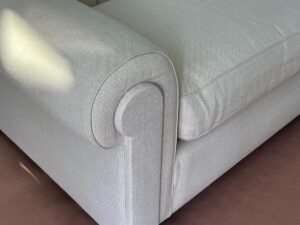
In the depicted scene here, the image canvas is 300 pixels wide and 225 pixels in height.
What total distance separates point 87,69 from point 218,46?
0.39 meters

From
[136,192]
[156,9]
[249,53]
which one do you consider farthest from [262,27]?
[136,192]

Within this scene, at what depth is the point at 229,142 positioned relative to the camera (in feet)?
3.76

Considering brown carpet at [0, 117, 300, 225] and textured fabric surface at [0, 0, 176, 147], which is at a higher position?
textured fabric surface at [0, 0, 176, 147]

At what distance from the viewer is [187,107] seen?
0.94m

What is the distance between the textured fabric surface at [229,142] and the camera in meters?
1.05

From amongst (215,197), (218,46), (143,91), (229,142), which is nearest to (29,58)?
(143,91)

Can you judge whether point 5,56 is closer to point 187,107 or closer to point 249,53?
point 187,107

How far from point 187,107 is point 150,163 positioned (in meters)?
0.14

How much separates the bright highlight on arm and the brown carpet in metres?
0.43

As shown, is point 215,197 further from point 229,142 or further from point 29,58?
point 29,58

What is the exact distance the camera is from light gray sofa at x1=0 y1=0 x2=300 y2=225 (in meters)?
0.80

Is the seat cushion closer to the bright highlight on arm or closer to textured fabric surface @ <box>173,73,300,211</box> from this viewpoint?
textured fabric surface @ <box>173,73,300,211</box>

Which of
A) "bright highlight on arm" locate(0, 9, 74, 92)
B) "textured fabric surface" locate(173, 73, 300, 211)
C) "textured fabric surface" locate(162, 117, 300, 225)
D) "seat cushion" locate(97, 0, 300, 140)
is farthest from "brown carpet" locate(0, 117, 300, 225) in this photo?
"bright highlight on arm" locate(0, 9, 74, 92)

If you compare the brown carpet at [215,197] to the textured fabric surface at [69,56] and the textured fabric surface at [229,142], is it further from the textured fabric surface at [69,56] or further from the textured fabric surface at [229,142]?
the textured fabric surface at [69,56]
